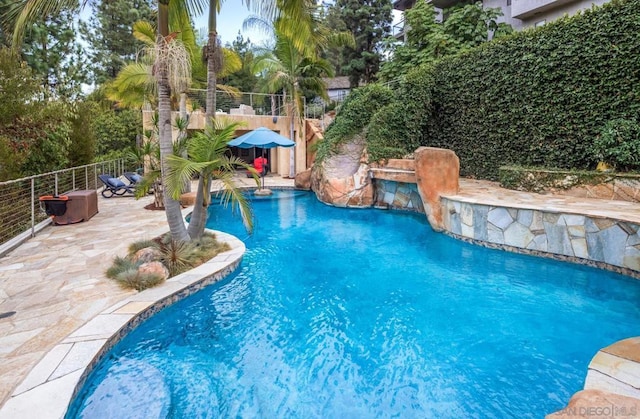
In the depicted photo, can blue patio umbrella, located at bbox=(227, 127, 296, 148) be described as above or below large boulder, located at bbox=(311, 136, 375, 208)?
above

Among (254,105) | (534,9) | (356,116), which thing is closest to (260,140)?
(356,116)

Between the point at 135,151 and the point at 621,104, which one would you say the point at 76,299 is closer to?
the point at 135,151

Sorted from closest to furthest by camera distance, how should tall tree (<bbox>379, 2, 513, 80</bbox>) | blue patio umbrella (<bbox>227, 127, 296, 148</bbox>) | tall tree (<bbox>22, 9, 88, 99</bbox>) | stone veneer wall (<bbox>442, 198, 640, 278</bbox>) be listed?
stone veneer wall (<bbox>442, 198, 640, 278</bbox>)
blue patio umbrella (<bbox>227, 127, 296, 148</bbox>)
tall tree (<bbox>22, 9, 88, 99</bbox>)
tall tree (<bbox>379, 2, 513, 80</bbox>)

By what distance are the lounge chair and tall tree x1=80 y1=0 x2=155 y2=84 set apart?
49.9ft

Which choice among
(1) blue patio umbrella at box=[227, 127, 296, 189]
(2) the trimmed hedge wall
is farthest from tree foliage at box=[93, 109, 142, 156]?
(2) the trimmed hedge wall

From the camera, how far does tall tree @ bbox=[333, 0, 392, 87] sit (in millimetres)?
24938

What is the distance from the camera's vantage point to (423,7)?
18594 mm

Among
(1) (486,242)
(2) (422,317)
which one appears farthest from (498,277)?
(2) (422,317)

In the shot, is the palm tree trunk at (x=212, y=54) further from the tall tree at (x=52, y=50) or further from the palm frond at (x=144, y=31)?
the tall tree at (x=52, y=50)

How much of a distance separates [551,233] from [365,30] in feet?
72.7

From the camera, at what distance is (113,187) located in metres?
13.1

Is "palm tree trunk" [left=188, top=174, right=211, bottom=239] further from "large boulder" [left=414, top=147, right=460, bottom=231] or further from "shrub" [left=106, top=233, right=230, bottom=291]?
"large boulder" [left=414, top=147, right=460, bottom=231]

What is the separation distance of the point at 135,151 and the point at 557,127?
11439 millimetres

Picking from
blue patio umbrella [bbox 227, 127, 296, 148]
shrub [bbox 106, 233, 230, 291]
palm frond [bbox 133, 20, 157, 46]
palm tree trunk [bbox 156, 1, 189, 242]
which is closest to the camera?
shrub [bbox 106, 233, 230, 291]
